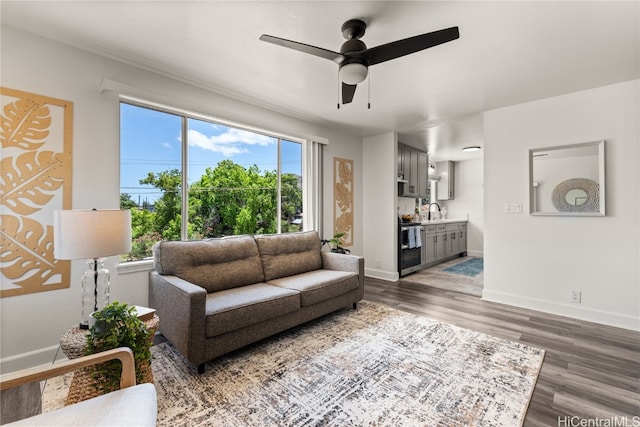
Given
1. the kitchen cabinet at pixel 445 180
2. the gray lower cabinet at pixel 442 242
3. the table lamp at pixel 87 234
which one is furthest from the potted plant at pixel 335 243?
the kitchen cabinet at pixel 445 180

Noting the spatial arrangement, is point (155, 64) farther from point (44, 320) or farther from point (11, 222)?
point (44, 320)

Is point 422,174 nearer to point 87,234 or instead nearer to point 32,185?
point 87,234

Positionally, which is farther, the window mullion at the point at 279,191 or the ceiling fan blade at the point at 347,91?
the window mullion at the point at 279,191

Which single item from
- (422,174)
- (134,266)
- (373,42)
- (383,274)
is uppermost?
(373,42)

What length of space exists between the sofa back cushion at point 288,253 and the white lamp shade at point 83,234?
1.62 meters

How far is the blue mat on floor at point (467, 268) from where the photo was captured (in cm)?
530

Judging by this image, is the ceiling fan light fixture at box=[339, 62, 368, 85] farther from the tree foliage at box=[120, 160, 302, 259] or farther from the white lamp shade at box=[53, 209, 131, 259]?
the tree foliage at box=[120, 160, 302, 259]

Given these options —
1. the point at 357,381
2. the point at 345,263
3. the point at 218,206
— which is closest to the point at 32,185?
the point at 218,206

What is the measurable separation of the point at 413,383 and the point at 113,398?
5.69ft

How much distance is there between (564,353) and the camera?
7.69 feet

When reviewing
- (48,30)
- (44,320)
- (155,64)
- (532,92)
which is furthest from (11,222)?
(532,92)

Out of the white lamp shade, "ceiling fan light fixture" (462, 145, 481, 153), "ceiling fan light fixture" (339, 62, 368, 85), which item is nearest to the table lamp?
the white lamp shade

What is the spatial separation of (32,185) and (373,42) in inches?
111

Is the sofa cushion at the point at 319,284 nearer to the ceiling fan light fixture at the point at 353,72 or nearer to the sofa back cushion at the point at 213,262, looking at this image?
the sofa back cushion at the point at 213,262
